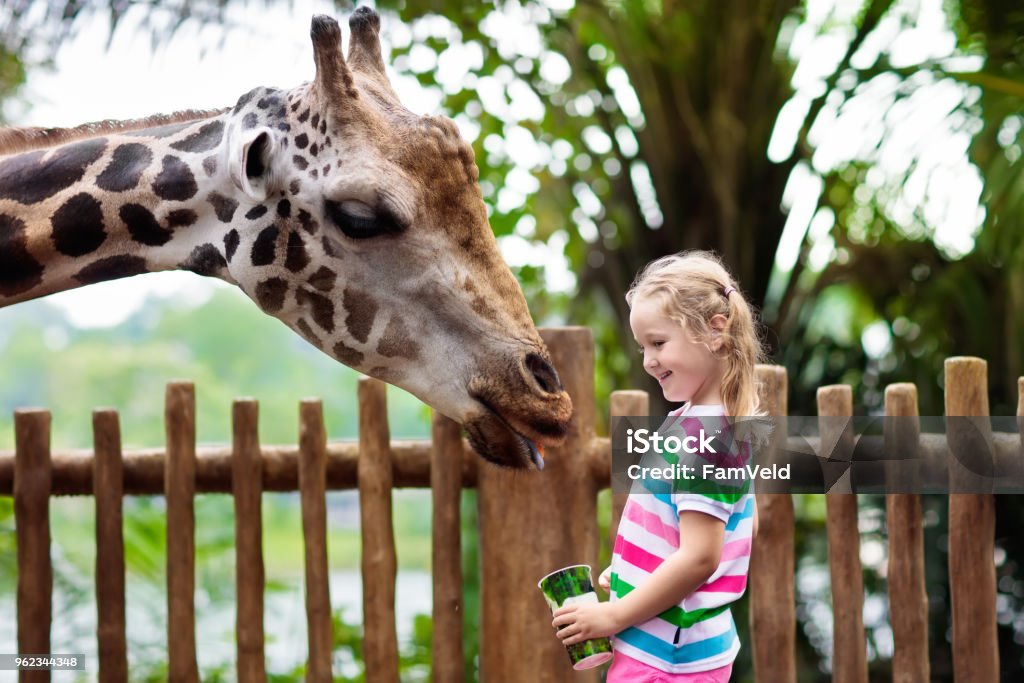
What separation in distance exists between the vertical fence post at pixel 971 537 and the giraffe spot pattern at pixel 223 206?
5.86 feet

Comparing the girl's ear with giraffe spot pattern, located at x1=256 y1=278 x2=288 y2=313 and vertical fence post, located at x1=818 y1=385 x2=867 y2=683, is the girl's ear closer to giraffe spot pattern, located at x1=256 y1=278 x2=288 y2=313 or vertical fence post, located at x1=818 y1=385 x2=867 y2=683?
giraffe spot pattern, located at x1=256 y1=278 x2=288 y2=313

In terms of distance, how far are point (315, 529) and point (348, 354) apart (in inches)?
38.5

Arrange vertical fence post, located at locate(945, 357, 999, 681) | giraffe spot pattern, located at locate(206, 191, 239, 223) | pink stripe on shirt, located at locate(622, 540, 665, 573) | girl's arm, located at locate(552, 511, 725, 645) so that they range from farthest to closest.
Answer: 1. vertical fence post, located at locate(945, 357, 999, 681)
2. giraffe spot pattern, located at locate(206, 191, 239, 223)
3. pink stripe on shirt, located at locate(622, 540, 665, 573)
4. girl's arm, located at locate(552, 511, 725, 645)

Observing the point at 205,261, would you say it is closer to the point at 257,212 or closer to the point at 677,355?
the point at 257,212

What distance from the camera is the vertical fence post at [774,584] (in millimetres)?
2465

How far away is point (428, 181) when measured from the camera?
1.75m

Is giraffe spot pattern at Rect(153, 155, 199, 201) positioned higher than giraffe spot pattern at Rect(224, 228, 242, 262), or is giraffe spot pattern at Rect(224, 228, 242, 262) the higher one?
giraffe spot pattern at Rect(153, 155, 199, 201)

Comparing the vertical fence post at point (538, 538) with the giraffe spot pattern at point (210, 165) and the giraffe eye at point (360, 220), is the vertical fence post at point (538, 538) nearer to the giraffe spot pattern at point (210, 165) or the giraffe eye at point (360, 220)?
the giraffe eye at point (360, 220)

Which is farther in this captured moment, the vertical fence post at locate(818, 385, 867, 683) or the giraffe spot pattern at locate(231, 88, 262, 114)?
the vertical fence post at locate(818, 385, 867, 683)

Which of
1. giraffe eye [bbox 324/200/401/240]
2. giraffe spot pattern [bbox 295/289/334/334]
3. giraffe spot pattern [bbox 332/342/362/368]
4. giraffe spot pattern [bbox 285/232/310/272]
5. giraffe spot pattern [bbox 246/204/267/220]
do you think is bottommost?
giraffe spot pattern [bbox 332/342/362/368]

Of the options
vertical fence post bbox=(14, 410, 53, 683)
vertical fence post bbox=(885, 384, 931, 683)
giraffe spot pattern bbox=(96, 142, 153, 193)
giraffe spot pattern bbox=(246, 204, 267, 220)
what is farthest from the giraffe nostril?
vertical fence post bbox=(14, 410, 53, 683)

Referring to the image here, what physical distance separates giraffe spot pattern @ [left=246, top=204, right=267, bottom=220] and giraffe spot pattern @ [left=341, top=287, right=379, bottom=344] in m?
0.22

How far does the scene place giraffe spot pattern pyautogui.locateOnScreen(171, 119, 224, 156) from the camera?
6.19ft

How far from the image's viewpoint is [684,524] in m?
1.48
